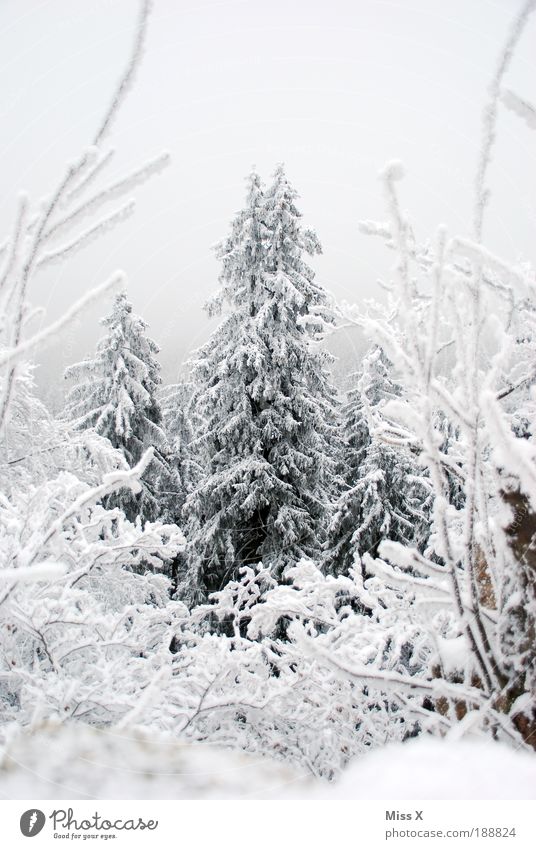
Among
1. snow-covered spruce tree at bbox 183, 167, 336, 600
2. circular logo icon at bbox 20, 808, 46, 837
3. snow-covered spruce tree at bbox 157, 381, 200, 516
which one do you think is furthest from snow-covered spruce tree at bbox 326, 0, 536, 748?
snow-covered spruce tree at bbox 157, 381, 200, 516

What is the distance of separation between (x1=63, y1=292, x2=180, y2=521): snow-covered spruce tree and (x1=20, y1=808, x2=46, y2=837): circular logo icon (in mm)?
12735

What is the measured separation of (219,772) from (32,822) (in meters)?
0.55

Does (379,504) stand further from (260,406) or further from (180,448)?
(180,448)

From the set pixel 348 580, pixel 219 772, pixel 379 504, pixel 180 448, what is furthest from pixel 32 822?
pixel 180 448

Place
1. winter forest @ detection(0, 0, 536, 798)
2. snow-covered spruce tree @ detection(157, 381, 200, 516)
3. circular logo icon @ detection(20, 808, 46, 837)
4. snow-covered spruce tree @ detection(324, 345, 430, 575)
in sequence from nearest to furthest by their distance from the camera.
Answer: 1. winter forest @ detection(0, 0, 536, 798)
2. circular logo icon @ detection(20, 808, 46, 837)
3. snow-covered spruce tree @ detection(324, 345, 430, 575)
4. snow-covered spruce tree @ detection(157, 381, 200, 516)

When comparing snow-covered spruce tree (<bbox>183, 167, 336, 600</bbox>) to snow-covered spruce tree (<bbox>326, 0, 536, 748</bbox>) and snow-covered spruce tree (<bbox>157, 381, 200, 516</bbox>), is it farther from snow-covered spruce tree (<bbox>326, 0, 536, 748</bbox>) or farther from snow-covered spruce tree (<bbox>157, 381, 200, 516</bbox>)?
snow-covered spruce tree (<bbox>326, 0, 536, 748</bbox>)

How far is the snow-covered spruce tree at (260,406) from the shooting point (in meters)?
10.8

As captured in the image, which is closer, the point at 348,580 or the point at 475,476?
the point at 475,476

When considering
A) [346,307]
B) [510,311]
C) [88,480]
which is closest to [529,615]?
[510,311]

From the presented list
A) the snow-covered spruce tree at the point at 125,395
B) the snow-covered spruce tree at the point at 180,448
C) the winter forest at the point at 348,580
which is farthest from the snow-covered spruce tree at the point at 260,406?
the snow-covered spruce tree at the point at 180,448

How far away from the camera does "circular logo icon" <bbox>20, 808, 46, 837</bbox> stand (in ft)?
4.32

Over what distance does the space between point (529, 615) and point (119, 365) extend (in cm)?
1412

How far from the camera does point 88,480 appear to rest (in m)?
7.18

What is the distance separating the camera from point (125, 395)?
553 inches
